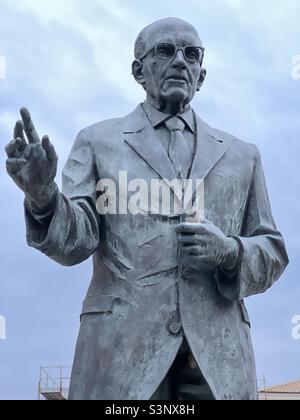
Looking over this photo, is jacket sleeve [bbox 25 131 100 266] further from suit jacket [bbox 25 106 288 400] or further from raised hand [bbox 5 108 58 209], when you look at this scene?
raised hand [bbox 5 108 58 209]

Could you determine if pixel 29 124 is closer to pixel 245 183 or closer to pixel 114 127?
pixel 114 127

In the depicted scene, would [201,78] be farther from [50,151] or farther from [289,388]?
[289,388]

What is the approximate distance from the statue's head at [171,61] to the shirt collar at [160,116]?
0.18 feet

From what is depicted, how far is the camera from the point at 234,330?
792cm

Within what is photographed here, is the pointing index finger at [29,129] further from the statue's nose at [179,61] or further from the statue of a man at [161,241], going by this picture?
the statue's nose at [179,61]

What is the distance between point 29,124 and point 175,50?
1.71 metres

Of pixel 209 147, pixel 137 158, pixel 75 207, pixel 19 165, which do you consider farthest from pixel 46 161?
pixel 209 147

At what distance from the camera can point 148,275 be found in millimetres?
7824

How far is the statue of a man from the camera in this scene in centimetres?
754

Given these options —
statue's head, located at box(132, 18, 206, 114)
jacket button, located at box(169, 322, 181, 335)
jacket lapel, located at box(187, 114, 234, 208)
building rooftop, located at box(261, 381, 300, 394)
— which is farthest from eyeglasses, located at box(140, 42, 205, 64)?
→ building rooftop, located at box(261, 381, 300, 394)

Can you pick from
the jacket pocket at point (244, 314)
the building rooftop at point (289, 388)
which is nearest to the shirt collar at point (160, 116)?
the jacket pocket at point (244, 314)

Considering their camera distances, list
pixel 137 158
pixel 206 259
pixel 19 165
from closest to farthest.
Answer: pixel 19 165 < pixel 206 259 < pixel 137 158

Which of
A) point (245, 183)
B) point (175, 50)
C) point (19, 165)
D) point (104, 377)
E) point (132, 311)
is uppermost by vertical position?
point (175, 50)

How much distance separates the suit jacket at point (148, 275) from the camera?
761 centimetres
